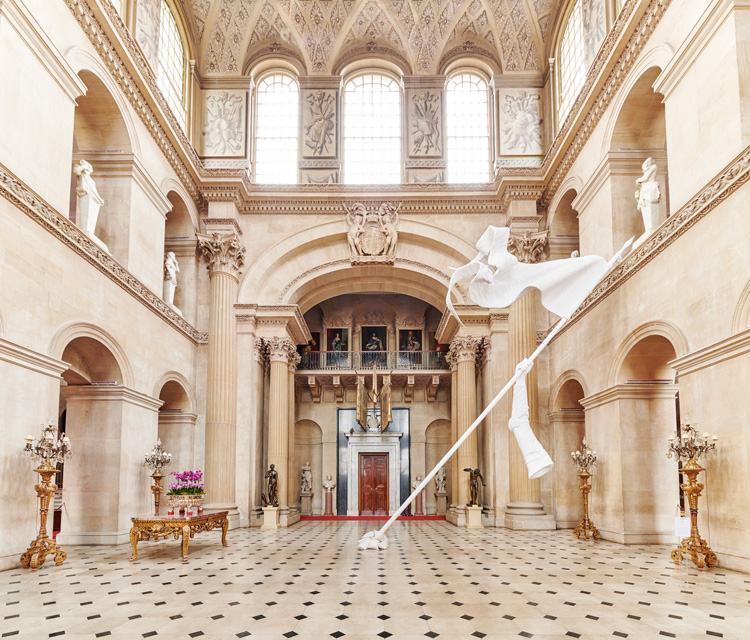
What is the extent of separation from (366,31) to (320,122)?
3.08 m

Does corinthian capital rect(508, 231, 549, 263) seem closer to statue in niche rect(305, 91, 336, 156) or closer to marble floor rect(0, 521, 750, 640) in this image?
statue in niche rect(305, 91, 336, 156)

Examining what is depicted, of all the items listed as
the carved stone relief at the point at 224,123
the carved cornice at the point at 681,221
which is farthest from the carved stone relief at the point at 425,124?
the carved cornice at the point at 681,221

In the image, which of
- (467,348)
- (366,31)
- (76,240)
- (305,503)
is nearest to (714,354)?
(76,240)

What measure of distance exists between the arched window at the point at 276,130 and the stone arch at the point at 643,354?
11.4 metres

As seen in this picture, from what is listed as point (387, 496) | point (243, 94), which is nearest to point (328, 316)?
point (387, 496)

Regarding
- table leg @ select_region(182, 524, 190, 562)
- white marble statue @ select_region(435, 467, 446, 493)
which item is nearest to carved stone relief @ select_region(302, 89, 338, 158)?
white marble statue @ select_region(435, 467, 446, 493)

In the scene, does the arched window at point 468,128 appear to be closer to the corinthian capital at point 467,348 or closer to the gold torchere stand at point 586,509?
the corinthian capital at point 467,348

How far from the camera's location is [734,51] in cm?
982

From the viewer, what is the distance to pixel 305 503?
84.1ft

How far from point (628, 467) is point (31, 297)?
1085 centimetres

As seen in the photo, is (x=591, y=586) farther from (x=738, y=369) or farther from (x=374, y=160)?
(x=374, y=160)

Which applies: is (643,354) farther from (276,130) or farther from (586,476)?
(276,130)

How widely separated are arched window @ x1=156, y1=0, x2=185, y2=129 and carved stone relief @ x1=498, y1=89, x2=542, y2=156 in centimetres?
906

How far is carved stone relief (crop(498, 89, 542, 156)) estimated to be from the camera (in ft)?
66.3
